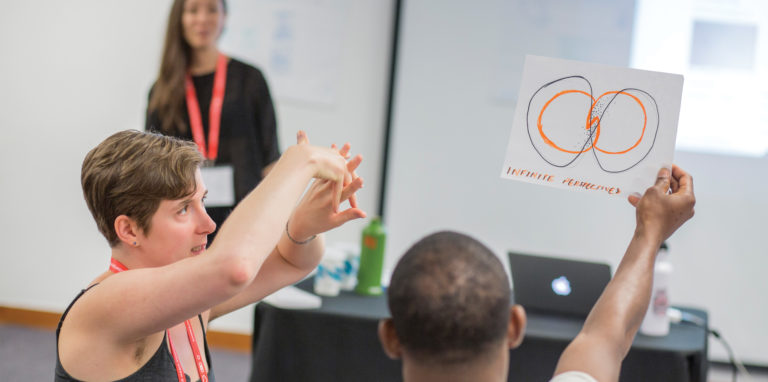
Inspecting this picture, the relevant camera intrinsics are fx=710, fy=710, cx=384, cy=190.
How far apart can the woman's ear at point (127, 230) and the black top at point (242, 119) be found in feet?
5.00

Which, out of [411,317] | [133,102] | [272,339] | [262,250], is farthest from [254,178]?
[411,317]

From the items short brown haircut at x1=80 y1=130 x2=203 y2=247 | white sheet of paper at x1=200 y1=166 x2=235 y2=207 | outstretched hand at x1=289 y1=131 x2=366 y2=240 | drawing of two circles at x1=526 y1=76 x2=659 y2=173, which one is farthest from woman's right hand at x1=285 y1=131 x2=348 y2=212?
white sheet of paper at x1=200 y1=166 x2=235 y2=207

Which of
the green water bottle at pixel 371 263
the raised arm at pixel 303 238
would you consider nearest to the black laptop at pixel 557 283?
the green water bottle at pixel 371 263

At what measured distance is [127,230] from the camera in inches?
44.9

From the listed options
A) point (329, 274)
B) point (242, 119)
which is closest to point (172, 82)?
point (242, 119)

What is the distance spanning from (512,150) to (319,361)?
1.11m

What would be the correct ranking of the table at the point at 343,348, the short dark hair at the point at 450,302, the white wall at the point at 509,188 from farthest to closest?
the white wall at the point at 509,188, the table at the point at 343,348, the short dark hair at the point at 450,302

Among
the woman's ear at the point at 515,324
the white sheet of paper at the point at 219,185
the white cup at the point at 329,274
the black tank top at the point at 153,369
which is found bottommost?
the white cup at the point at 329,274

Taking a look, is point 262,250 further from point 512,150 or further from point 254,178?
point 254,178

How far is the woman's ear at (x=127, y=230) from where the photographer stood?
113 centimetres

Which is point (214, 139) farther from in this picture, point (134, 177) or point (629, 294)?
point (629, 294)

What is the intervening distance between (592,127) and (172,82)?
1856 millimetres

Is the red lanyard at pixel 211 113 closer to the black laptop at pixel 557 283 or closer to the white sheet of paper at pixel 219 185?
the white sheet of paper at pixel 219 185

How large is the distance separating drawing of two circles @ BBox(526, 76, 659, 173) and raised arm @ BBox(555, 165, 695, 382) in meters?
0.07
